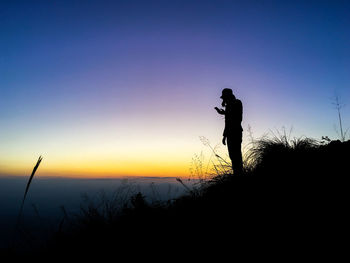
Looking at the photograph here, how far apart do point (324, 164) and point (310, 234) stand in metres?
2.37

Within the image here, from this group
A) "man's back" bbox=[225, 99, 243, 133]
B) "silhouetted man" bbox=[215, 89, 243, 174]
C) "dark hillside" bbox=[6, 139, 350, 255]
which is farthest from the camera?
"man's back" bbox=[225, 99, 243, 133]

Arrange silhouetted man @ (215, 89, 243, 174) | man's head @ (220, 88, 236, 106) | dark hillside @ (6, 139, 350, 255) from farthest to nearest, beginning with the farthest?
man's head @ (220, 88, 236, 106), silhouetted man @ (215, 89, 243, 174), dark hillside @ (6, 139, 350, 255)

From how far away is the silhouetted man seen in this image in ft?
18.0

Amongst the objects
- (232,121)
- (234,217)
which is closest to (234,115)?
(232,121)

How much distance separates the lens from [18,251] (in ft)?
8.64

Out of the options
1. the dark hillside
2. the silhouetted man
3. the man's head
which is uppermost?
the man's head

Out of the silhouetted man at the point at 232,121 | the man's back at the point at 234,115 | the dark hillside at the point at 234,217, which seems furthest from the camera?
the man's back at the point at 234,115

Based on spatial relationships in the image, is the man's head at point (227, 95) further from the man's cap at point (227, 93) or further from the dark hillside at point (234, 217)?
the dark hillside at point (234, 217)

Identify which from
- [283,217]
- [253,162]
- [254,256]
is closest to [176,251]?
[254,256]

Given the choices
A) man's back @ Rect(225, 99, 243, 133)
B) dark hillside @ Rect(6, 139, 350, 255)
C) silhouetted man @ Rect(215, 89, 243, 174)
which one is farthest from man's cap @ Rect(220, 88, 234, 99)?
dark hillside @ Rect(6, 139, 350, 255)

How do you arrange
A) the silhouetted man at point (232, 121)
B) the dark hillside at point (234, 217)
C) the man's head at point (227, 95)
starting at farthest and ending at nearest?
the man's head at point (227, 95) → the silhouetted man at point (232, 121) → the dark hillside at point (234, 217)

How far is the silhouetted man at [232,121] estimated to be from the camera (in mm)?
5480

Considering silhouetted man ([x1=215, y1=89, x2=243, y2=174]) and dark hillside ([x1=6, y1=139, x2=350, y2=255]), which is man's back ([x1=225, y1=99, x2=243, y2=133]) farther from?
dark hillside ([x1=6, y1=139, x2=350, y2=255])

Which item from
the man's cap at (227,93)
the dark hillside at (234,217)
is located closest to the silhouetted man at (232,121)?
the man's cap at (227,93)
